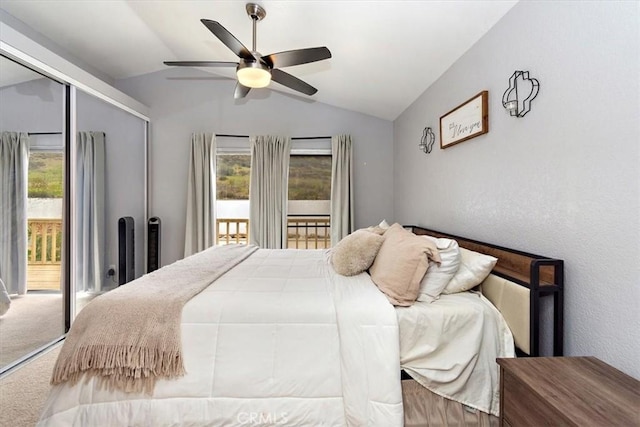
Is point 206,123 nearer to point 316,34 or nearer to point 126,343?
point 316,34

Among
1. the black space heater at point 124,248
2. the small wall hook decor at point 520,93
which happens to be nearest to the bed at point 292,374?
the small wall hook decor at point 520,93

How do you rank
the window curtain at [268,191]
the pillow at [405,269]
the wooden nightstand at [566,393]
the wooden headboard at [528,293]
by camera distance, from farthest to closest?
the window curtain at [268,191] < the pillow at [405,269] < the wooden headboard at [528,293] < the wooden nightstand at [566,393]

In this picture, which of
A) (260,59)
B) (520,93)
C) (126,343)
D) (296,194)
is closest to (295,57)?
(260,59)

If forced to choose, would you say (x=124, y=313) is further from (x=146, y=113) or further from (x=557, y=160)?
(x=146, y=113)

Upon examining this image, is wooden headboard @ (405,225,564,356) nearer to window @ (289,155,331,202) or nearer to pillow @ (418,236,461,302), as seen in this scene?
pillow @ (418,236,461,302)

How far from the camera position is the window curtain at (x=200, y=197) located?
4230 mm

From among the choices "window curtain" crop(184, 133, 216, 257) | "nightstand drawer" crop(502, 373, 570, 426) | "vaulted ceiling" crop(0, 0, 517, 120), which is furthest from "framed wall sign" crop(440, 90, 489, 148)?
"window curtain" crop(184, 133, 216, 257)

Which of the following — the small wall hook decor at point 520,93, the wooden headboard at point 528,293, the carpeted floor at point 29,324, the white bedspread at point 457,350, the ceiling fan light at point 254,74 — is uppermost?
the ceiling fan light at point 254,74

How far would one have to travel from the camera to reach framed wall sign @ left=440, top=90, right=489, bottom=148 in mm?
2025

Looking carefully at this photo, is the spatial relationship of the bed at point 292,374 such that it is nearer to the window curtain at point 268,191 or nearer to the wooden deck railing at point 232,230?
the window curtain at point 268,191

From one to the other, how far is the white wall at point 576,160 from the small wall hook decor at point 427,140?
0.83 m

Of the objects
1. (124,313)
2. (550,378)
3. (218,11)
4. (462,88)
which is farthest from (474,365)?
(218,11)

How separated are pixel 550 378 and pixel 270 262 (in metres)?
1.85

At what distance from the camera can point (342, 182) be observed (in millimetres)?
4281
